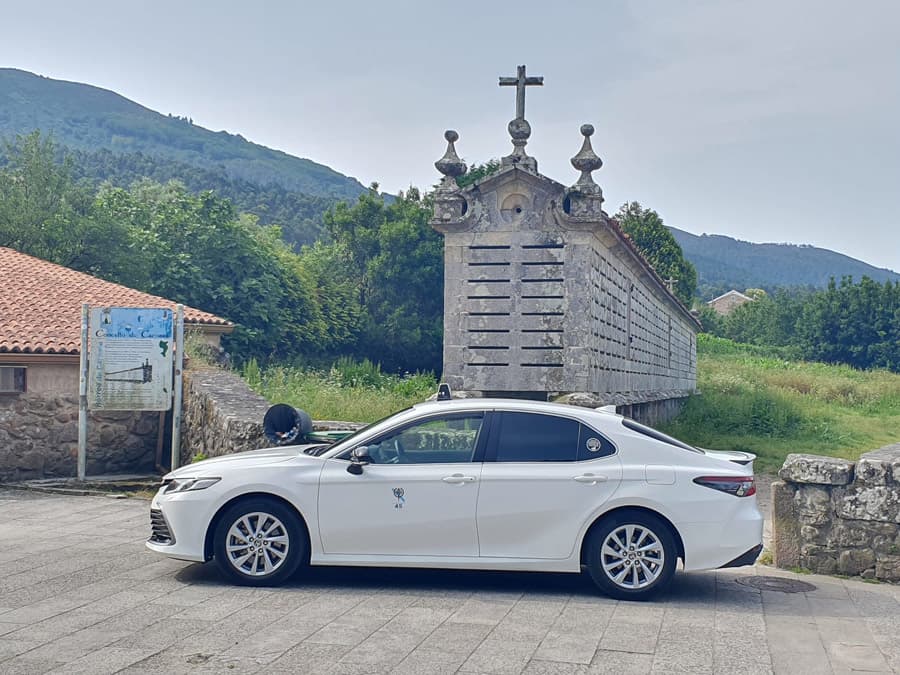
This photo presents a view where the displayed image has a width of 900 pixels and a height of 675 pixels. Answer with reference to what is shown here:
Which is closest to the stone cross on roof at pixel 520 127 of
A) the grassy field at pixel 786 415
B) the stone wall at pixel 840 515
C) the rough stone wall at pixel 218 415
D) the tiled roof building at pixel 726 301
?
the rough stone wall at pixel 218 415

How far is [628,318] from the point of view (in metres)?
23.6

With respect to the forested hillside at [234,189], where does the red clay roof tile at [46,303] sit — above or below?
below

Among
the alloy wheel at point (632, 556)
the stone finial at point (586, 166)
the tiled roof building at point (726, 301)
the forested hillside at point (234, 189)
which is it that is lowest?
the alloy wheel at point (632, 556)

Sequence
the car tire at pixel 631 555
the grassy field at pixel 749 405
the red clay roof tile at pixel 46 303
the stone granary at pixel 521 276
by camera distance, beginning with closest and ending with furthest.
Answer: the car tire at pixel 631 555, the red clay roof tile at pixel 46 303, the stone granary at pixel 521 276, the grassy field at pixel 749 405

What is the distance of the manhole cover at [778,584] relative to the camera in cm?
820

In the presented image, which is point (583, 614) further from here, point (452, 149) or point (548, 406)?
point (452, 149)

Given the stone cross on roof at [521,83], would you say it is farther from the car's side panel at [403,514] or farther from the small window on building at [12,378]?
the car's side panel at [403,514]

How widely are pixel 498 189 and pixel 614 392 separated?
17.7 ft

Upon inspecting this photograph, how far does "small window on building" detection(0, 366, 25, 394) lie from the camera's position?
1647cm

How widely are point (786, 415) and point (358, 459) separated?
25.0m

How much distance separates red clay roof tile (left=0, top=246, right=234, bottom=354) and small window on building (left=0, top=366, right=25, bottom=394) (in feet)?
1.24

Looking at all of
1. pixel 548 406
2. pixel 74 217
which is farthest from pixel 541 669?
pixel 74 217

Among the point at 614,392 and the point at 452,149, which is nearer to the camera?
the point at 452,149

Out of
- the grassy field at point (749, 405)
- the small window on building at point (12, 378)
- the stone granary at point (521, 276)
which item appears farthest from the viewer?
the grassy field at point (749, 405)
